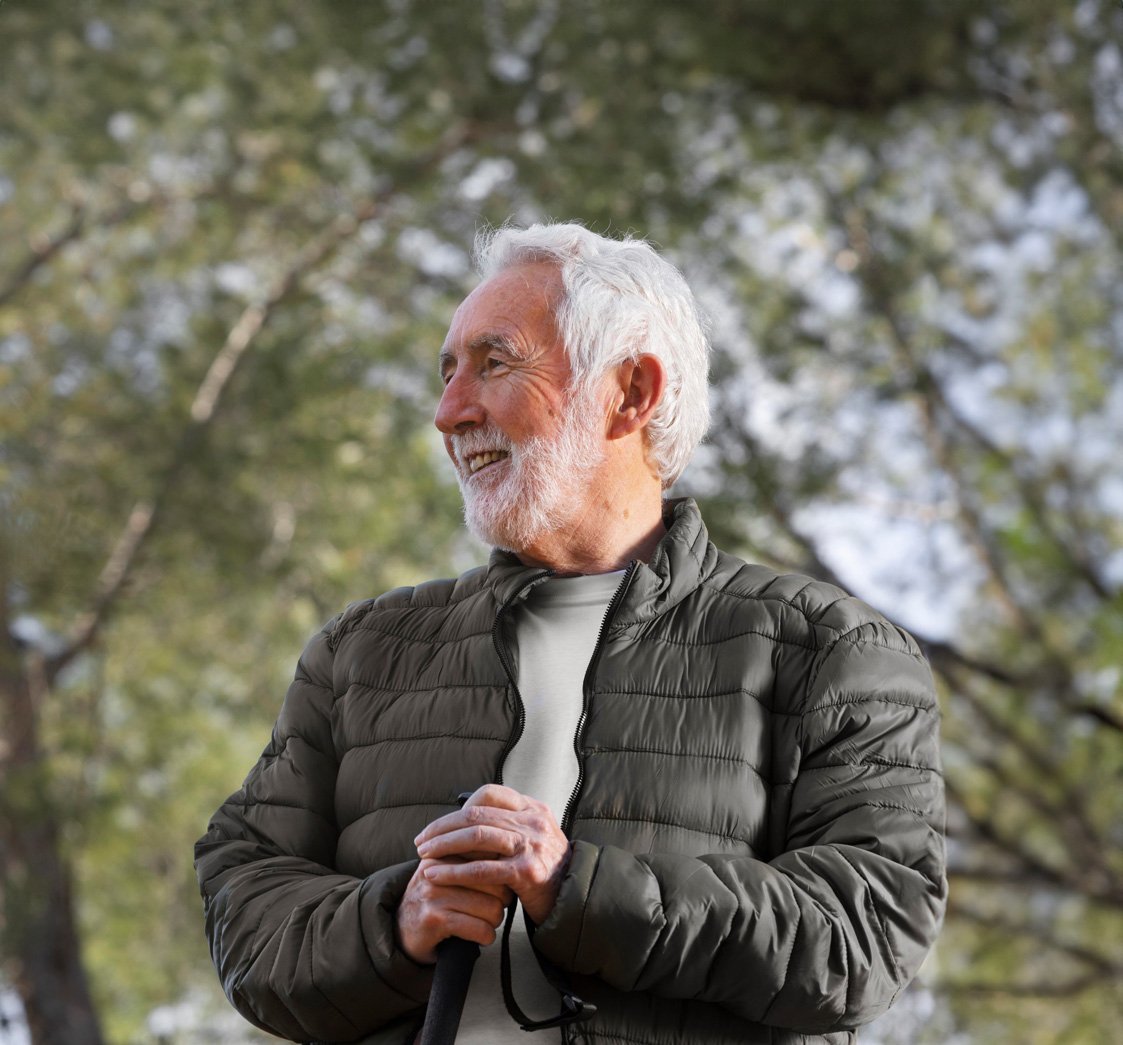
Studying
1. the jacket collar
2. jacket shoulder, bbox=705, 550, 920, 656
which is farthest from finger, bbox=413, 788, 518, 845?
jacket shoulder, bbox=705, 550, 920, 656

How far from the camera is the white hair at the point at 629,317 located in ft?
7.18

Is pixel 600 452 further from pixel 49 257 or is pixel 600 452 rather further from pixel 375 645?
pixel 49 257

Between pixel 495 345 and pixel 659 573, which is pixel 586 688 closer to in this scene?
pixel 659 573

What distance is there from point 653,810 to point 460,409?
0.67 m

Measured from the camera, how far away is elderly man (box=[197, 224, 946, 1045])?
1.66 m

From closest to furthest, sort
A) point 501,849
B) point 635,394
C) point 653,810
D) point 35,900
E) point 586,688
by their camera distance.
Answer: point 501,849
point 653,810
point 586,688
point 635,394
point 35,900

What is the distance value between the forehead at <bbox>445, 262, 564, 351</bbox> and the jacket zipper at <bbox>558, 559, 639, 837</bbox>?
1.22 feet

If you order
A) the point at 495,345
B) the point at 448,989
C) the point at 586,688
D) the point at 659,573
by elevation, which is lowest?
the point at 448,989

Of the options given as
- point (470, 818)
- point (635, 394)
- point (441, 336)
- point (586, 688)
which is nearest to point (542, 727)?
point (586, 688)

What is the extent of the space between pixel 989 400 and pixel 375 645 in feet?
21.3

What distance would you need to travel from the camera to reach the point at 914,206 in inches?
324

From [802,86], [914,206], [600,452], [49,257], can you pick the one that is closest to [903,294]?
[914,206]

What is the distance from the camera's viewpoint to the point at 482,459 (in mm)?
2189

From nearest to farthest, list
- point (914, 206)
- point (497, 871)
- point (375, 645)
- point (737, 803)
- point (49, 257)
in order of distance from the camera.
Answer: point (497, 871)
point (737, 803)
point (375, 645)
point (914, 206)
point (49, 257)
